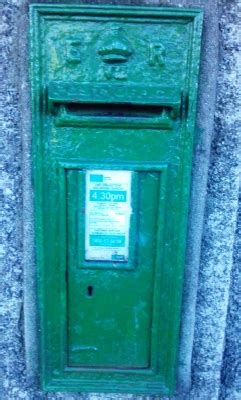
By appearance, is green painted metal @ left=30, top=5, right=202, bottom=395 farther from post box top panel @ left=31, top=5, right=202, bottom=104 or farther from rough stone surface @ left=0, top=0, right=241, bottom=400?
rough stone surface @ left=0, top=0, right=241, bottom=400

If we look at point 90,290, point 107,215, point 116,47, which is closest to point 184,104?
point 116,47

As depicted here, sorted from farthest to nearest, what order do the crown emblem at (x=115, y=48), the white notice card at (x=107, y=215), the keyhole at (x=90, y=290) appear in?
the keyhole at (x=90, y=290)
the white notice card at (x=107, y=215)
the crown emblem at (x=115, y=48)

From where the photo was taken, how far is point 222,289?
206 cm

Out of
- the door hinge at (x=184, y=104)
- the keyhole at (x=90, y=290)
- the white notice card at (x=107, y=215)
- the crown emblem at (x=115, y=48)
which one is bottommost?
the keyhole at (x=90, y=290)

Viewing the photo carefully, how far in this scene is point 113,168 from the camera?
1.78 meters

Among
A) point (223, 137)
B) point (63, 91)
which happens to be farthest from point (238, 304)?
point (63, 91)

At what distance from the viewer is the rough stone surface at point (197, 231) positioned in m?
1.81

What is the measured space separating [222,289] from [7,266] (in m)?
0.87

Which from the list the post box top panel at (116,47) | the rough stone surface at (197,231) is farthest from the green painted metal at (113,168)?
the rough stone surface at (197,231)

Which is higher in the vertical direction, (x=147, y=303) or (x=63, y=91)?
(x=63, y=91)

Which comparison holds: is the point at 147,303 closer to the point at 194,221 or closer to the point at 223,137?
the point at 194,221

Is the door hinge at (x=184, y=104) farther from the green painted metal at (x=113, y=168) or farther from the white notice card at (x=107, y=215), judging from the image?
the white notice card at (x=107, y=215)

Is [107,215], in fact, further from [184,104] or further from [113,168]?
[184,104]

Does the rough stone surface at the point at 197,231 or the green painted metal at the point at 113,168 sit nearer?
the green painted metal at the point at 113,168
